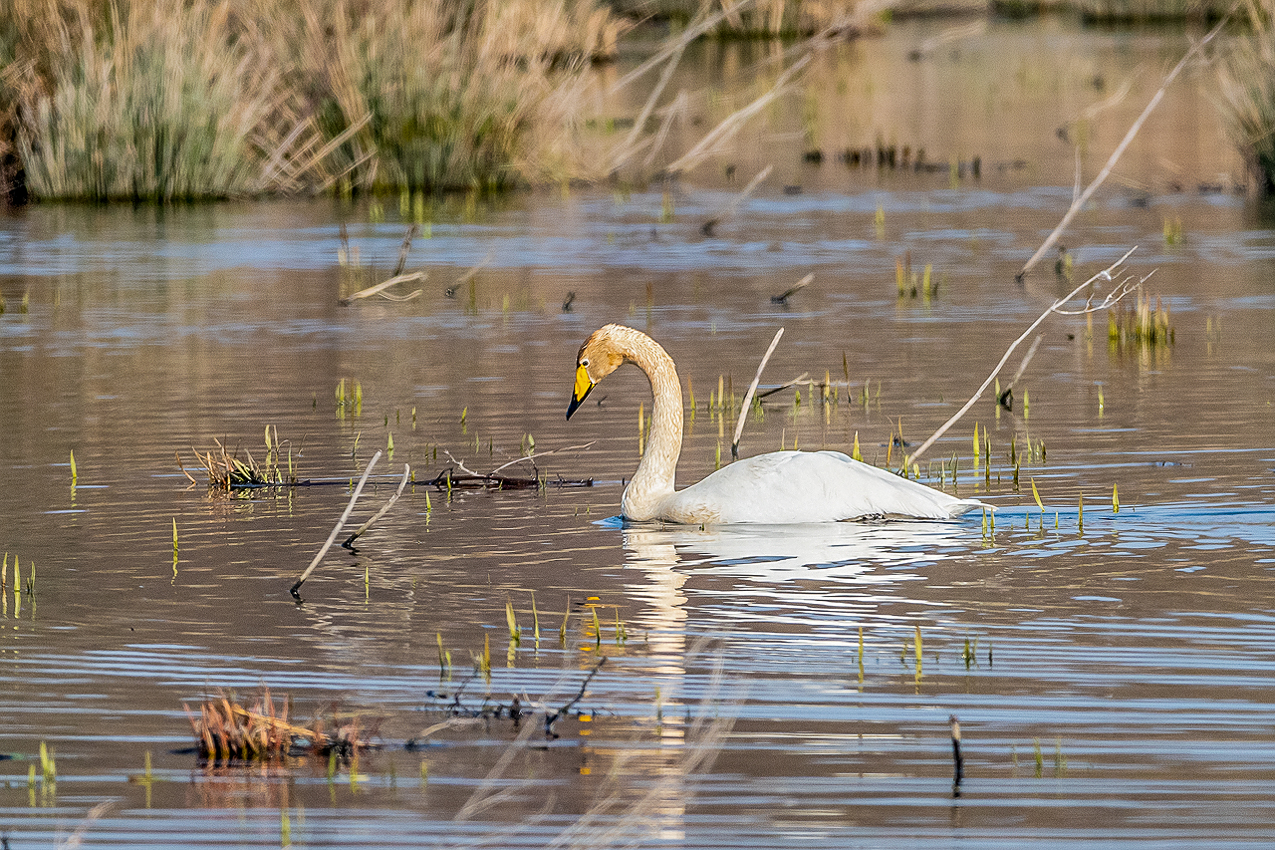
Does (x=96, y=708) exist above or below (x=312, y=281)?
below

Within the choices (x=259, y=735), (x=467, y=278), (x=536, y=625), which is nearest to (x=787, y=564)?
(x=536, y=625)

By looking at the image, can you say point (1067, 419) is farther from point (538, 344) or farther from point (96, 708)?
point (96, 708)

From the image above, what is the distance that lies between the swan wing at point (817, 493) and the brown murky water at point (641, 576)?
0.41ft

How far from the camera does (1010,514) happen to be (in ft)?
32.1

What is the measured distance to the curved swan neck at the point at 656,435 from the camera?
9.91 m

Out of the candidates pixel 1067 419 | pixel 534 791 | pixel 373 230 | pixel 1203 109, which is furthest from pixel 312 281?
pixel 1203 109

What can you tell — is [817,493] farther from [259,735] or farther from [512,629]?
[259,735]

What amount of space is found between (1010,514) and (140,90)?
1749 centimetres

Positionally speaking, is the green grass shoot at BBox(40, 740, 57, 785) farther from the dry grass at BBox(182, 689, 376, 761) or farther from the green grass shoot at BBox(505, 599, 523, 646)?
the green grass shoot at BBox(505, 599, 523, 646)

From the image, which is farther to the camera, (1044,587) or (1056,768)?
(1044,587)

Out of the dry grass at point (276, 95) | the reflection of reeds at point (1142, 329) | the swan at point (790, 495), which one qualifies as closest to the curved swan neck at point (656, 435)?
the swan at point (790, 495)

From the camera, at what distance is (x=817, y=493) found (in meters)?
9.54

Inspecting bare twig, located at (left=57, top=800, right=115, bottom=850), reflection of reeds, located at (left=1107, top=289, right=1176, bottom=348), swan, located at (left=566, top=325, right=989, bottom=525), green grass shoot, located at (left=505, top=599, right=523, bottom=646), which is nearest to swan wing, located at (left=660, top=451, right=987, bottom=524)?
swan, located at (left=566, top=325, right=989, bottom=525)

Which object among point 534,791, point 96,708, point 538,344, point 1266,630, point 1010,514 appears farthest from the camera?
point 538,344
